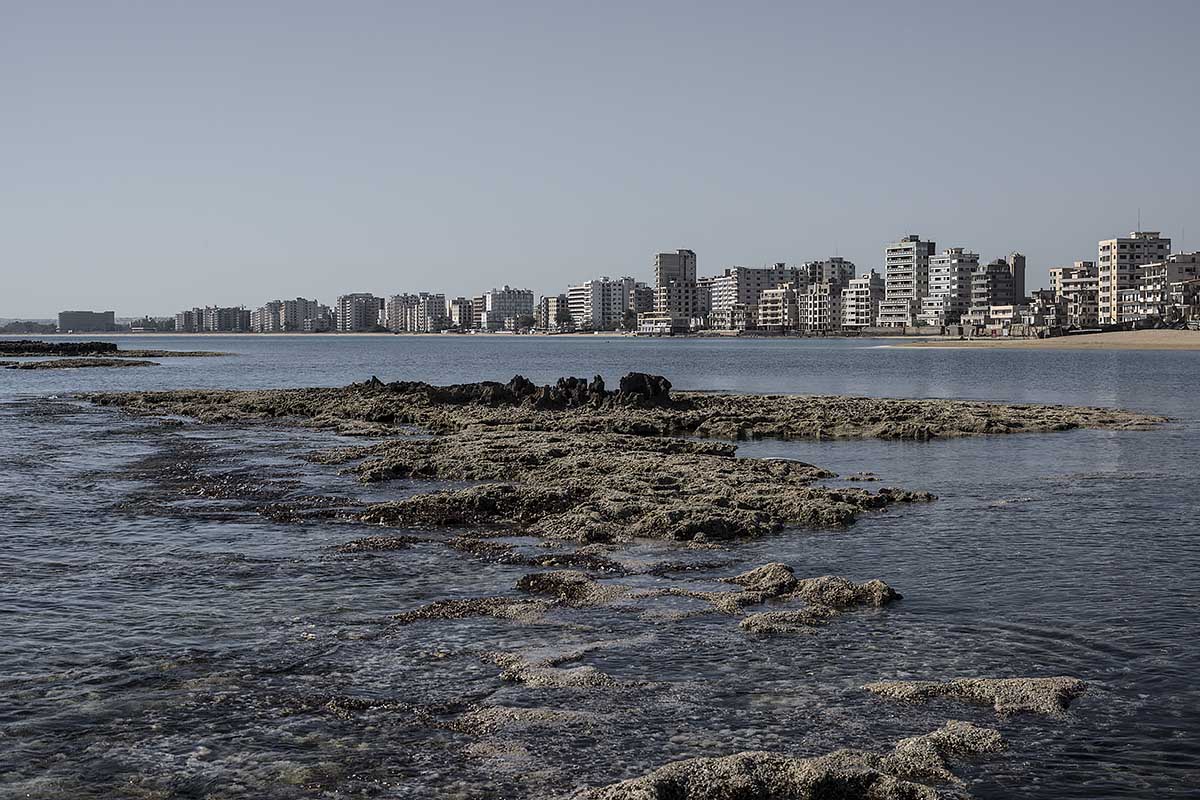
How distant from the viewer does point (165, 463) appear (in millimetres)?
32938

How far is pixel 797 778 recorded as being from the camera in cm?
958

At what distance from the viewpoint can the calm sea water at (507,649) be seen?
33.0 ft

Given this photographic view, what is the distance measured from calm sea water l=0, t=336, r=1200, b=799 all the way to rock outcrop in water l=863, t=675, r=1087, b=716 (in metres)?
0.22

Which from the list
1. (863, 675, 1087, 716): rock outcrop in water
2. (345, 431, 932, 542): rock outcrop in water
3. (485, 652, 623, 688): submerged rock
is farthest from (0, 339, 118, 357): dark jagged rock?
(863, 675, 1087, 716): rock outcrop in water

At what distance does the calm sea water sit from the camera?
1007 cm

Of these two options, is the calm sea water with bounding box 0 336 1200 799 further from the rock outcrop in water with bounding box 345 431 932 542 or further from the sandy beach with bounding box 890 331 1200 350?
the sandy beach with bounding box 890 331 1200 350

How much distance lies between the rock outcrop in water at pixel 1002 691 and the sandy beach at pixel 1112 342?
151 metres

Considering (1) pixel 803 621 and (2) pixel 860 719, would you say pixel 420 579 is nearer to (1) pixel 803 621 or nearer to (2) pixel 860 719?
(1) pixel 803 621

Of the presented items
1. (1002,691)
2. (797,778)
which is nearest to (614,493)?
(1002,691)

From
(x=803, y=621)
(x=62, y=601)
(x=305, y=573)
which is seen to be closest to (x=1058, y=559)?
(x=803, y=621)

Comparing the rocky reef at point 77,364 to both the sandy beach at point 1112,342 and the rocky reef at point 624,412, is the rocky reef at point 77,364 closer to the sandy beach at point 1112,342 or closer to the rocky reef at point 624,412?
the rocky reef at point 624,412

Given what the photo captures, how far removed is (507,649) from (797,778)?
490 centimetres

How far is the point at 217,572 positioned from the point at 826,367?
324 ft

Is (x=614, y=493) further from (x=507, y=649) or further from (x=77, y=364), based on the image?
(x=77, y=364)
